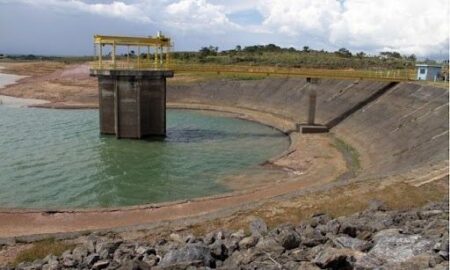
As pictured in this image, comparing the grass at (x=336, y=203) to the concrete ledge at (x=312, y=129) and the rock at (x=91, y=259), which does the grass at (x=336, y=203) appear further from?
the concrete ledge at (x=312, y=129)

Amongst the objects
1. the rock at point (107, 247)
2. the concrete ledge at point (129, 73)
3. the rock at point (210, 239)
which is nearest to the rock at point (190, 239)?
the rock at point (210, 239)

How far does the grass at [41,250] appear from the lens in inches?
614

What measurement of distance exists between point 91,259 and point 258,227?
5555mm

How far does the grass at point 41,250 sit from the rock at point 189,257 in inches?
192

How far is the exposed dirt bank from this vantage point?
1962 cm

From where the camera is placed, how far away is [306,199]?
19.8 meters

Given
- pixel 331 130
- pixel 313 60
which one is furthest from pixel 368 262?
pixel 313 60

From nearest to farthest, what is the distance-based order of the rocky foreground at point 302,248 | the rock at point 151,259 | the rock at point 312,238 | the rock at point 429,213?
1. the rocky foreground at point 302,248
2. the rock at point 151,259
3. the rock at point 312,238
4. the rock at point 429,213

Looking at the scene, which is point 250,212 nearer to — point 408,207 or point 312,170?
point 408,207

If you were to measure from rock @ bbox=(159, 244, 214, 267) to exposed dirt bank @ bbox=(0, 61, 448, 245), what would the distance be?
15.1 ft

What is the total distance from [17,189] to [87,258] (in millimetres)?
17065

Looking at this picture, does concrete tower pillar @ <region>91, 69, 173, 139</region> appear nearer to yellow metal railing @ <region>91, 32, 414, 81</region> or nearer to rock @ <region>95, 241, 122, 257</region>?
yellow metal railing @ <region>91, 32, 414, 81</region>

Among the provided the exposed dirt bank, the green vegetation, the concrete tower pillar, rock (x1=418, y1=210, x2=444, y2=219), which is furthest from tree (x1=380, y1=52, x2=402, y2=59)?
rock (x1=418, y1=210, x2=444, y2=219)

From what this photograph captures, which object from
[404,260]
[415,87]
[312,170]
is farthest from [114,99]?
[404,260]
